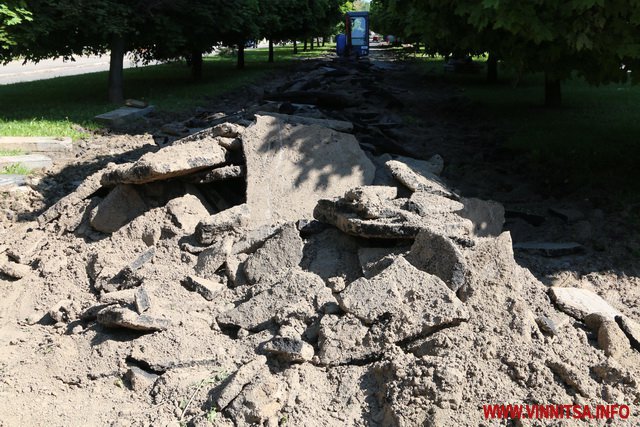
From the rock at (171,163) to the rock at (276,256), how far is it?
4.19ft

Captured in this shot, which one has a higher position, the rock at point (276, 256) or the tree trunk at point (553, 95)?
the tree trunk at point (553, 95)

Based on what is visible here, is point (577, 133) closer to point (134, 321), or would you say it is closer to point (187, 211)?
point (187, 211)

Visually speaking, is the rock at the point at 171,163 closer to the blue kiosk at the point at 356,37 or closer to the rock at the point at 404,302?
the rock at the point at 404,302

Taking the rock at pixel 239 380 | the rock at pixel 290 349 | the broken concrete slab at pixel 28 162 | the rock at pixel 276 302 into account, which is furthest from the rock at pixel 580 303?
the broken concrete slab at pixel 28 162

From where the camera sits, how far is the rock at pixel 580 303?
13.3 feet

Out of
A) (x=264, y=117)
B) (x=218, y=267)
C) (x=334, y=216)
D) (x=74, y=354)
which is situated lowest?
(x=74, y=354)

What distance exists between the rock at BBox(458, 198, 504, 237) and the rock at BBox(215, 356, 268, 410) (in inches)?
98.1

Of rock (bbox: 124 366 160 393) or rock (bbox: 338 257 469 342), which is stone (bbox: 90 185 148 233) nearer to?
rock (bbox: 124 366 160 393)

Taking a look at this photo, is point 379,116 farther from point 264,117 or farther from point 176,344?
point 176,344

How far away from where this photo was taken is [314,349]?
3881 mm

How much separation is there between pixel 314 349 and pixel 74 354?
170 cm

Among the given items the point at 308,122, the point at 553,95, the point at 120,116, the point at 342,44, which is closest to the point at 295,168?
the point at 308,122

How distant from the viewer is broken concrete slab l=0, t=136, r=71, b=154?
9656mm

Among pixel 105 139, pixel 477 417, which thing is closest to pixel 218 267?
pixel 477 417
